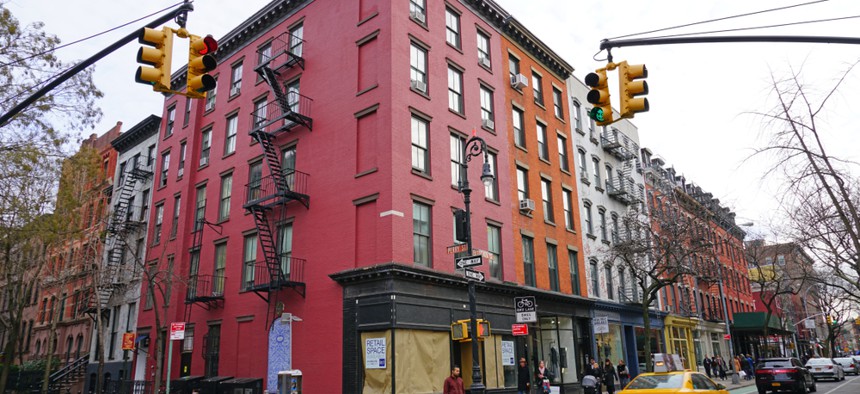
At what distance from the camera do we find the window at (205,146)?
31.1 metres

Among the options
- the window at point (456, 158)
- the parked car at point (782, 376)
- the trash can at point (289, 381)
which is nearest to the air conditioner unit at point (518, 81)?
the window at point (456, 158)

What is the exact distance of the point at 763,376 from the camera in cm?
2567

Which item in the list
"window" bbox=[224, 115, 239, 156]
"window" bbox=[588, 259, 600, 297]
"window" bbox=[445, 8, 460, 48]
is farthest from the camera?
"window" bbox=[588, 259, 600, 297]

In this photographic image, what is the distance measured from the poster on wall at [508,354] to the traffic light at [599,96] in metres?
16.0

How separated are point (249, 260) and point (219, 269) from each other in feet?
8.58

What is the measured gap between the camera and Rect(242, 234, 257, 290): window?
84.7 ft

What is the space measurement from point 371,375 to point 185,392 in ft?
30.5

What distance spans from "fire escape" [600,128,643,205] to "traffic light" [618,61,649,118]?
94.7 feet

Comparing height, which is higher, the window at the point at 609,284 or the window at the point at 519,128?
the window at the point at 519,128

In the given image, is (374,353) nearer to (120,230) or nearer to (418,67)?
(418,67)

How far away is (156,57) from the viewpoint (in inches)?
324

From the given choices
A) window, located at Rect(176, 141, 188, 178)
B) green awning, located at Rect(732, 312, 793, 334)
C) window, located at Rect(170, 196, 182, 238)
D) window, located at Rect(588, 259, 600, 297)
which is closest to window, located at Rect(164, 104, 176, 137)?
window, located at Rect(176, 141, 188, 178)

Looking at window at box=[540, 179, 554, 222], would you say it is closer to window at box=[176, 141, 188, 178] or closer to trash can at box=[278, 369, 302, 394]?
trash can at box=[278, 369, 302, 394]

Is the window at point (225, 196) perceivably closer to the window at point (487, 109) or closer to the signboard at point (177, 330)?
the signboard at point (177, 330)
